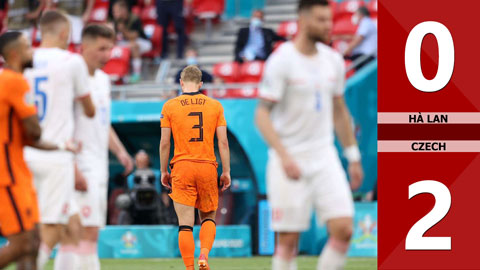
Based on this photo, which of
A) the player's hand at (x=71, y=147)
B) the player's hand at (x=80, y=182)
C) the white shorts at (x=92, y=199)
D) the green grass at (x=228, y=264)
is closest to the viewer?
the player's hand at (x=71, y=147)

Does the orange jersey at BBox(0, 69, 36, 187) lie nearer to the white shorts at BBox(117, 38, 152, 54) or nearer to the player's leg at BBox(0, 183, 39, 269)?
the player's leg at BBox(0, 183, 39, 269)

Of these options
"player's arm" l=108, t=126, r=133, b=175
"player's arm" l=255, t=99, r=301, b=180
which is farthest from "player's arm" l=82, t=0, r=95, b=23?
"player's arm" l=255, t=99, r=301, b=180

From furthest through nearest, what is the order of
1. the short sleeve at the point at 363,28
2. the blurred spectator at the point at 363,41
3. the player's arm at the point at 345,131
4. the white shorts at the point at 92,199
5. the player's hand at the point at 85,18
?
the player's hand at the point at 85,18, the blurred spectator at the point at 363,41, the short sleeve at the point at 363,28, the white shorts at the point at 92,199, the player's arm at the point at 345,131

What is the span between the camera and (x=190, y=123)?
9.66 meters

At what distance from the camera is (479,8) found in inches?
311

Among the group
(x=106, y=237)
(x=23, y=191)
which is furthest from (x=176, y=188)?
(x=106, y=237)

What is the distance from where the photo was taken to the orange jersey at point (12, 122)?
6320 mm

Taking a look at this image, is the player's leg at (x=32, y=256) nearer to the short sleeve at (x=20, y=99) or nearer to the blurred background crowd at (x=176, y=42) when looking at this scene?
the short sleeve at (x=20, y=99)

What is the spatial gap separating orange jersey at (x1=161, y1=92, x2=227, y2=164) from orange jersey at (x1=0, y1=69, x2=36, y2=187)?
10.7 feet

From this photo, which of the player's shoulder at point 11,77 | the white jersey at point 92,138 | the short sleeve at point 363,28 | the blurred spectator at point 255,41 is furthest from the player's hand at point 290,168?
the blurred spectator at point 255,41

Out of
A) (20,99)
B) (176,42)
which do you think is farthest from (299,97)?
(176,42)

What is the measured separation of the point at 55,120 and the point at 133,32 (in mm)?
12742

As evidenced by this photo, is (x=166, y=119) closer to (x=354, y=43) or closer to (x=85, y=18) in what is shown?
(x=354, y=43)

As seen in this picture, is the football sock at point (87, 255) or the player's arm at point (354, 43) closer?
the football sock at point (87, 255)
